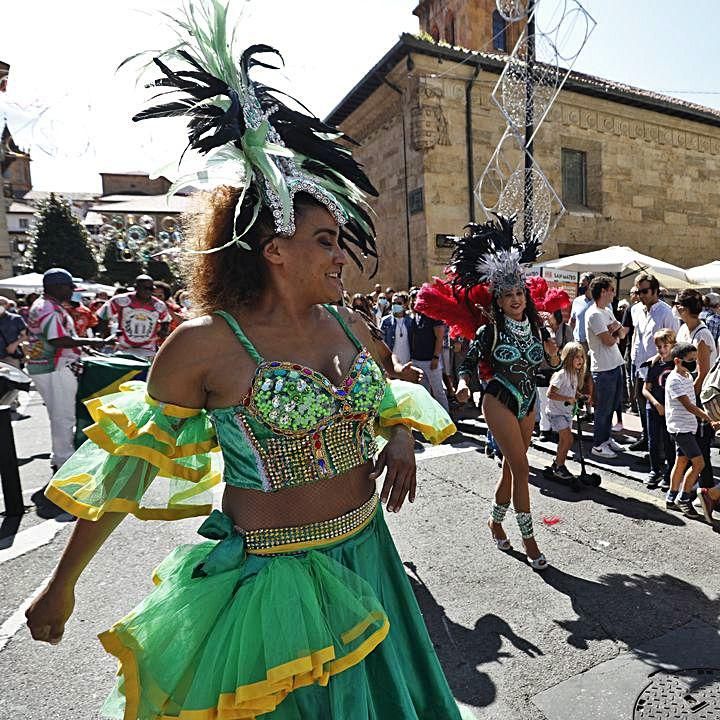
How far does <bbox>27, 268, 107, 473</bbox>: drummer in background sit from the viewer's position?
19.6 ft

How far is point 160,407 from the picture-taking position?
1645mm

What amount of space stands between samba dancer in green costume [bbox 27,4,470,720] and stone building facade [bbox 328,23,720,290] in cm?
1286

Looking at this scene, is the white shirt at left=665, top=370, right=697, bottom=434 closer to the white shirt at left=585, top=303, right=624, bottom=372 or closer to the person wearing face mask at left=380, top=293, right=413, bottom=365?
the white shirt at left=585, top=303, right=624, bottom=372

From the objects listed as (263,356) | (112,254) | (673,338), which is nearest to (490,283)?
(673,338)

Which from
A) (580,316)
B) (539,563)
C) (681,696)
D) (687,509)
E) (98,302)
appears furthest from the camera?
(98,302)

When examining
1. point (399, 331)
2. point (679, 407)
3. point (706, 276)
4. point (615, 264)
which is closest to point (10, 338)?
point (399, 331)

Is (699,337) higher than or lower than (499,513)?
higher

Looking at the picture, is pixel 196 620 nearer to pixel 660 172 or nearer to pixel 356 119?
pixel 356 119

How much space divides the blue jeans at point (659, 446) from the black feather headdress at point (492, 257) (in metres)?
2.26

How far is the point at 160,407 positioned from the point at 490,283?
3085mm

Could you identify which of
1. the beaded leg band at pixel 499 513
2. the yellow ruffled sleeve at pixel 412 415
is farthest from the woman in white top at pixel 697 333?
the yellow ruffled sleeve at pixel 412 415

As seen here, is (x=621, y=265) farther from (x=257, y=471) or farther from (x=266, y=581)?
(x=266, y=581)

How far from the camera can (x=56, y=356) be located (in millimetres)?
6105

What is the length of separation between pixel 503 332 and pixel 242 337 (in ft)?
9.10
